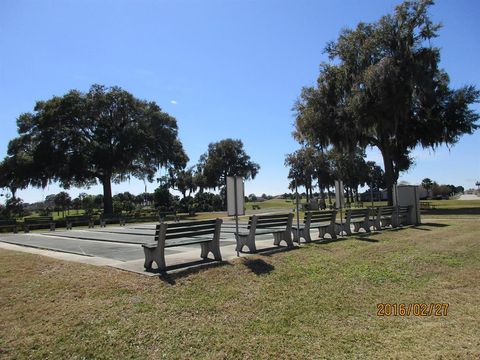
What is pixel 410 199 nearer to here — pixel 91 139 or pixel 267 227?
pixel 267 227

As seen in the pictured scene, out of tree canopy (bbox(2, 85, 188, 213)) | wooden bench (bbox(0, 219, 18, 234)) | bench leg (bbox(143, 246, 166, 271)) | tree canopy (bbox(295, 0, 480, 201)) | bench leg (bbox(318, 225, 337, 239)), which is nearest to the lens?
bench leg (bbox(143, 246, 166, 271))

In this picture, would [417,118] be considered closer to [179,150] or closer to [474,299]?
[179,150]

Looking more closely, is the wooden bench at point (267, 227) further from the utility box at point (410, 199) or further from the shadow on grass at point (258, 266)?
the utility box at point (410, 199)

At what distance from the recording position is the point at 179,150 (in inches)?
1978

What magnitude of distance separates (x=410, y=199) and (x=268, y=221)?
1045 centimetres

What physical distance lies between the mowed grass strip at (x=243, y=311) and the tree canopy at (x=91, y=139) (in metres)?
35.8

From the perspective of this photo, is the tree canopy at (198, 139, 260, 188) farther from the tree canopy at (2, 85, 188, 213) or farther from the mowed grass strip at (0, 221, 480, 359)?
the mowed grass strip at (0, 221, 480, 359)

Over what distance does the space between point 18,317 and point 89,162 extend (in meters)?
39.8

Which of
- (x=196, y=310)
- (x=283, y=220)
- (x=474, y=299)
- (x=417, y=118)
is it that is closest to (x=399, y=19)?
(x=417, y=118)

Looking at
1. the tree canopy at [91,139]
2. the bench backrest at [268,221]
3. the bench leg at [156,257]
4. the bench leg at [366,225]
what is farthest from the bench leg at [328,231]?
the tree canopy at [91,139]

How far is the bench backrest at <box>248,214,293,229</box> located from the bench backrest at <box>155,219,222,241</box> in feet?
4.64

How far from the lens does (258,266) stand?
7824mm
